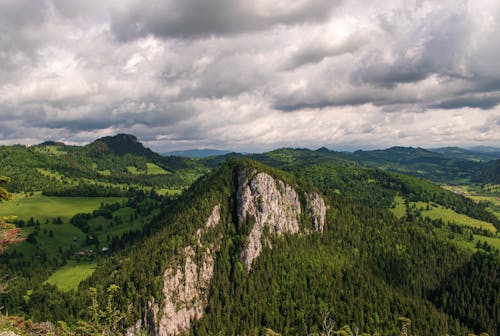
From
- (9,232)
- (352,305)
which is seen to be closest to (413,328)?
(352,305)

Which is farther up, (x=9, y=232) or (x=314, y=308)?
(x=9, y=232)

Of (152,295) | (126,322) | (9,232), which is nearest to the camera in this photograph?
(9,232)

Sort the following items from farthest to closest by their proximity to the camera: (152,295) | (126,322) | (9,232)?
1. (152,295)
2. (126,322)
3. (9,232)

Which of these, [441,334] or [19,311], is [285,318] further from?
[19,311]

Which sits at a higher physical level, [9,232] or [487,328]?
[9,232]

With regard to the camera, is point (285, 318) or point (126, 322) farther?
point (285, 318)

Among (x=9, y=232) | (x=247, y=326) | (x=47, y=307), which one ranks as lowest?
(x=247, y=326)

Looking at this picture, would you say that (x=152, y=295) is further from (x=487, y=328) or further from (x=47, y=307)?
(x=487, y=328)

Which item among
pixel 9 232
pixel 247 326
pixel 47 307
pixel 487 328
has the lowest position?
pixel 487 328

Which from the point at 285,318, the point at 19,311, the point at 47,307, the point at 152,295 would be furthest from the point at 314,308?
the point at 19,311
